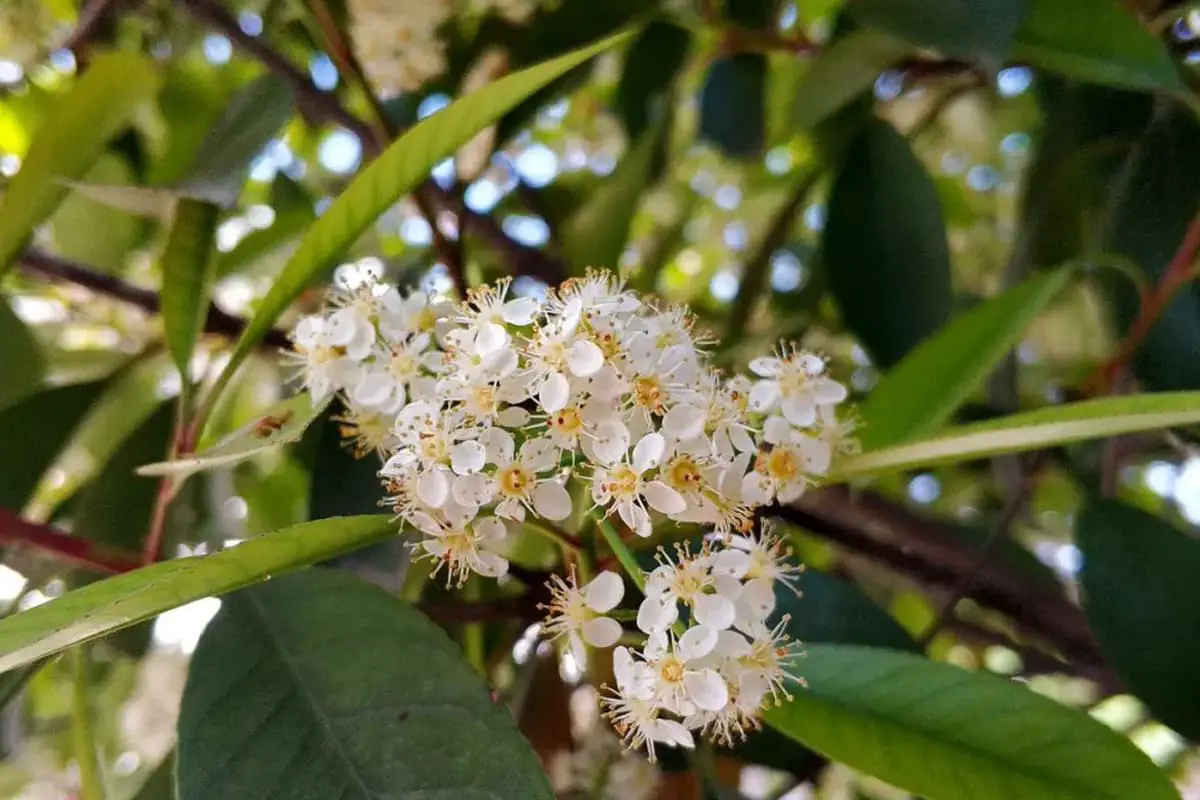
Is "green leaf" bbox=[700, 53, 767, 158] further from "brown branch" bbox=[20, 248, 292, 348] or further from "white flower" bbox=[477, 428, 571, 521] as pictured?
"white flower" bbox=[477, 428, 571, 521]

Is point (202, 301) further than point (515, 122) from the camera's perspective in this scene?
No

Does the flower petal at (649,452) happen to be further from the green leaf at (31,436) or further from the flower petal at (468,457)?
the green leaf at (31,436)

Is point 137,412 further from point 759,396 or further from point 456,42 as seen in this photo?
point 759,396

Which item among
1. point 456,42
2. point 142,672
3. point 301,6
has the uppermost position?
point 456,42

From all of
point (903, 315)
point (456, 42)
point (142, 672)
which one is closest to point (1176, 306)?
point (903, 315)

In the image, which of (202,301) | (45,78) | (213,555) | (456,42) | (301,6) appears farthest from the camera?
(45,78)

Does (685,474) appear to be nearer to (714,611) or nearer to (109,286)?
(714,611)
